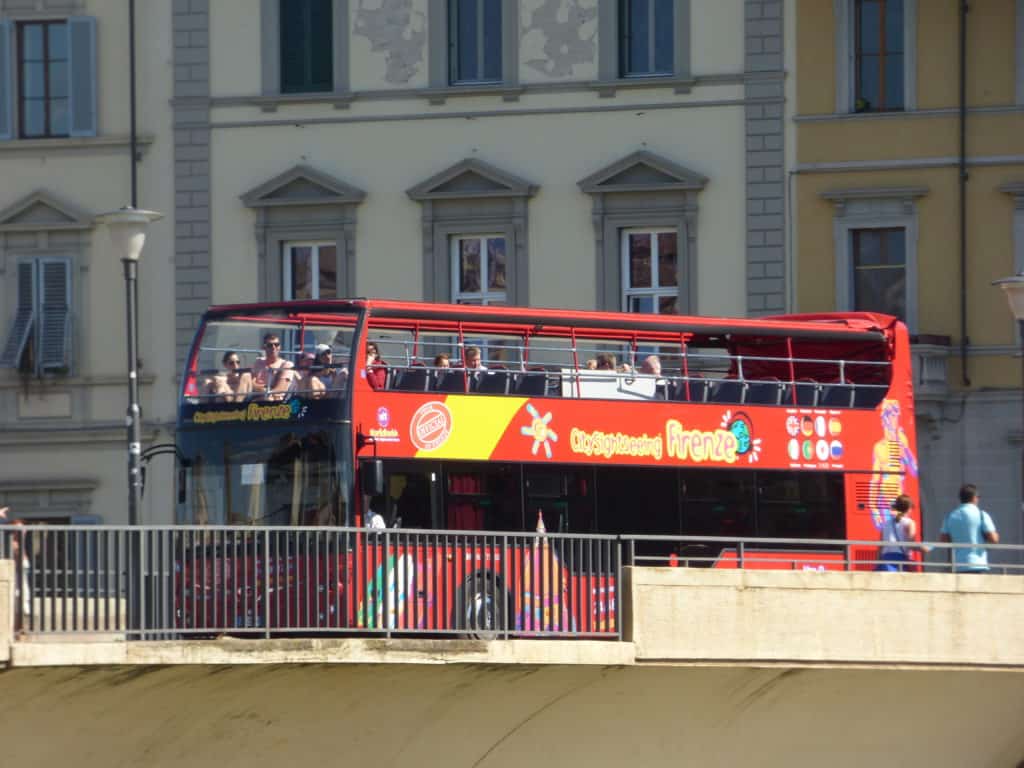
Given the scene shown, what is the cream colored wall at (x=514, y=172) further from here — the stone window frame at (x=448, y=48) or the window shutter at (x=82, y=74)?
the window shutter at (x=82, y=74)

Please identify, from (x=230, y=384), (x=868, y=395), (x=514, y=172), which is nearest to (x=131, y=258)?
(x=230, y=384)

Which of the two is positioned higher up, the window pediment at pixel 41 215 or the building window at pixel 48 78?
the building window at pixel 48 78

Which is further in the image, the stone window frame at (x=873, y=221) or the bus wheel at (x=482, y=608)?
the stone window frame at (x=873, y=221)

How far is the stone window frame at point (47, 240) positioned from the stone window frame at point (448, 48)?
5.83 m

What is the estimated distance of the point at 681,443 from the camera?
2736cm

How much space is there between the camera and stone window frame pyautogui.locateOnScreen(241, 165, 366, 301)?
1544 inches

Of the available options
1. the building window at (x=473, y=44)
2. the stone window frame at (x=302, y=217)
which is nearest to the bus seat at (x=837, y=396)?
the building window at (x=473, y=44)

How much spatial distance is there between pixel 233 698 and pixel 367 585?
1.71 m

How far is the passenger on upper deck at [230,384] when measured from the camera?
25609 millimetres

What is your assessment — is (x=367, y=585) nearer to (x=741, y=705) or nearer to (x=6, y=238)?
(x=741, y=705)

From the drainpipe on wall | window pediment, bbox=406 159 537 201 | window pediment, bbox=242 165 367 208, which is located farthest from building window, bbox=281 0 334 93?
the drainpipe on wall

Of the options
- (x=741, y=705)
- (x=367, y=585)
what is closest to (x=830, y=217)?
(x=741, y=705)

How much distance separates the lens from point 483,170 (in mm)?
38812

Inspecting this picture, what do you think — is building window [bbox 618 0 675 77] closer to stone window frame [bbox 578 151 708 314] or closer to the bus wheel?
stone window frame [bbox 578 151 708 314]
